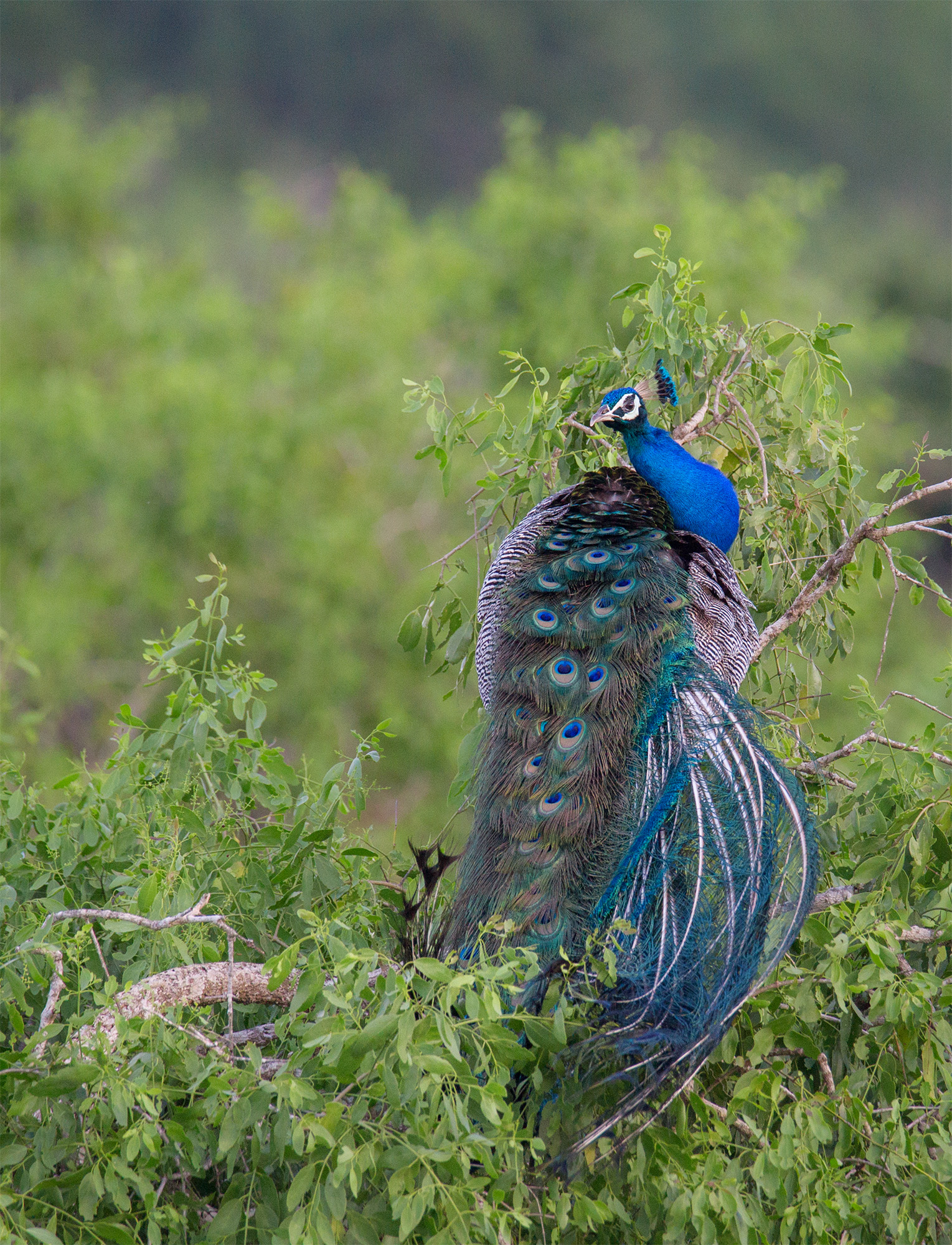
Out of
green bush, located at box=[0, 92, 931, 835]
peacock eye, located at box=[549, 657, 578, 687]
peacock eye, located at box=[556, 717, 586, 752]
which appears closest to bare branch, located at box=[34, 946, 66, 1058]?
peacock eye, located at box=[556, 717, 586, 752]

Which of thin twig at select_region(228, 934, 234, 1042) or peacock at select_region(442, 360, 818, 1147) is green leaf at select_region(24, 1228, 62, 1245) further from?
peacock at select_region(442, 360, 818, 1147)

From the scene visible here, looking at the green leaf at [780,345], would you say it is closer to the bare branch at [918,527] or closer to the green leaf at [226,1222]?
the bare branch at [918,527]

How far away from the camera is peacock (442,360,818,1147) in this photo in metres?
2.33

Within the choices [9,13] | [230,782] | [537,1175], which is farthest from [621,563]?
[9,13]

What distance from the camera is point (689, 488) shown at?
3.54m

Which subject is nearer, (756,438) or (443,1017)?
(443,1017)

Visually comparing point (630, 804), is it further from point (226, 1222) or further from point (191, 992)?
point (226, 1222)

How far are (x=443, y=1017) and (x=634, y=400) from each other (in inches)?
79.0

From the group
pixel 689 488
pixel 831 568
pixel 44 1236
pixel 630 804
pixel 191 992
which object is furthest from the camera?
pixel 689 488

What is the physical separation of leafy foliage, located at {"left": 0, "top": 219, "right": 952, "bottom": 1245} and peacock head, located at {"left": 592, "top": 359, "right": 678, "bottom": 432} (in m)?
0.07

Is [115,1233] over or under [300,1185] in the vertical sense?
under

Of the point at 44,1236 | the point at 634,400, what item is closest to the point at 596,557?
the point at 634,400

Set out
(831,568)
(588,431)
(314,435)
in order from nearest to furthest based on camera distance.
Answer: (831,568)
(588,431)
(314,435)

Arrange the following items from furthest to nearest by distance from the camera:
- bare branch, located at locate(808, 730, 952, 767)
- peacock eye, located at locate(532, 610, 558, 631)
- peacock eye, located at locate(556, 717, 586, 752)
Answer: peacock eye, located at locate(532, 610, 558, 631) → peacock eye, located at locate(556, 717, 586, 752) → bare branch, located at locate(808, 730, 952, 767)
